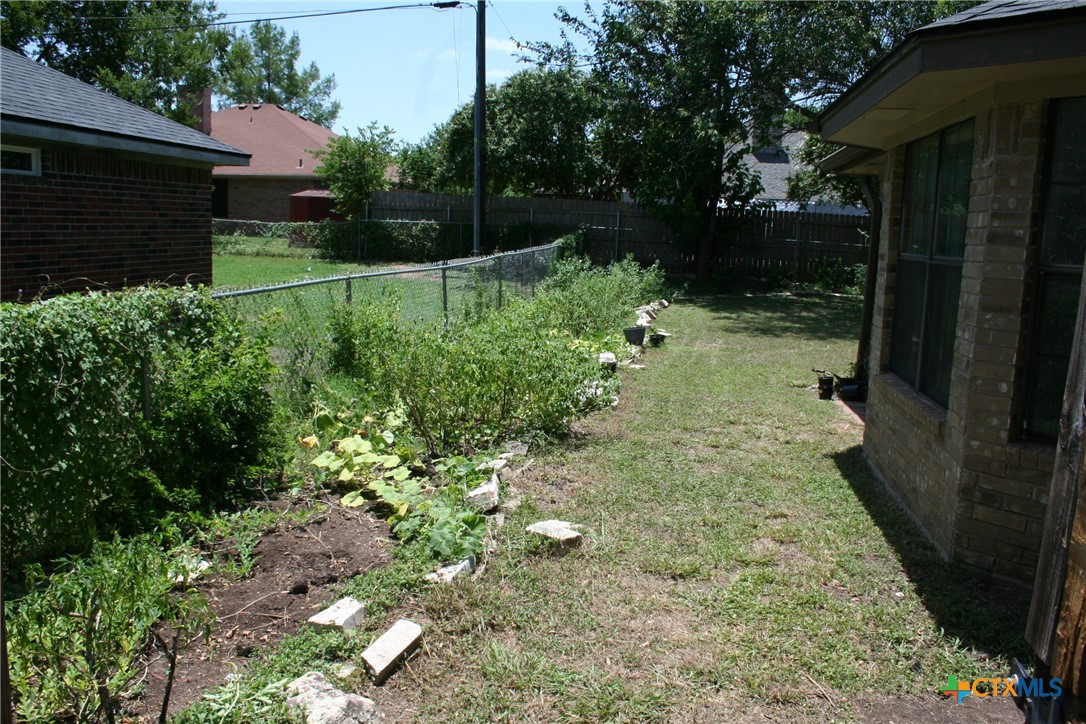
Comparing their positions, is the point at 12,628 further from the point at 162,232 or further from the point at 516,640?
the point at 162,232

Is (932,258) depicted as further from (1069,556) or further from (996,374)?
(1069,556)

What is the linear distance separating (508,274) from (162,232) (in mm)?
4736

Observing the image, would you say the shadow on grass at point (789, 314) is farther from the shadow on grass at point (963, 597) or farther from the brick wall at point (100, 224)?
the shadow on grass at point (963, 597)

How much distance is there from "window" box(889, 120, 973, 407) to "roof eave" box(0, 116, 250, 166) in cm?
634

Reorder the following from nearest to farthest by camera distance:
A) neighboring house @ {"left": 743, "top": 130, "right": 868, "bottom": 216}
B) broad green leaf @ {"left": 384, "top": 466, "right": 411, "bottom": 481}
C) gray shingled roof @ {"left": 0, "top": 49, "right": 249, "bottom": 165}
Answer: broad green leaf @ {"left": 384, "top": 466, "right": 411, "bottom": 481} → gray shingled roof @ {"left": 0, "top": 49, "right": 249, "bottom": 165} → neighboring house @ {"left": 743, "top": 130, "right": 868, "bottom": 216}

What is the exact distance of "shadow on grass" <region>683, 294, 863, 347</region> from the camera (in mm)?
13148

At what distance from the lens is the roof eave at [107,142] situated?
23.2ft

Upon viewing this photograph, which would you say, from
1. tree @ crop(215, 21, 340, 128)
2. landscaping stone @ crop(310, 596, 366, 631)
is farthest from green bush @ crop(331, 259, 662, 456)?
tree @ crop(215, 21, 340, 128)

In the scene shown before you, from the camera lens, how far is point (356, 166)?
26156 mm

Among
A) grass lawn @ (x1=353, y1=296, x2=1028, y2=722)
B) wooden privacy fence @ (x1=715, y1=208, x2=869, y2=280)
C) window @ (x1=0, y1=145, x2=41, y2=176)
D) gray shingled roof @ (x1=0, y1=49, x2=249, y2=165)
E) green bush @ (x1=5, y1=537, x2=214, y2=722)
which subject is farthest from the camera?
wooden privacy fence @ (x1=715, y1=208, x2=869, y2=280)

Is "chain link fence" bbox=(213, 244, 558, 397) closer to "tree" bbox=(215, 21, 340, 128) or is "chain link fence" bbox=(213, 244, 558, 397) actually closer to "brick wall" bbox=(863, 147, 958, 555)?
"brick wall" bbox=(863, 147, 958, 555)

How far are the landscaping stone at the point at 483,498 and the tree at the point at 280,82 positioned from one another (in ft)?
197

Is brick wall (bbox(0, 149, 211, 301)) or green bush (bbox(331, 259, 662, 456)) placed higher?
brick wall (bbox(0, 149, 211, 301))

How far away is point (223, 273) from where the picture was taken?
62.3 feet
